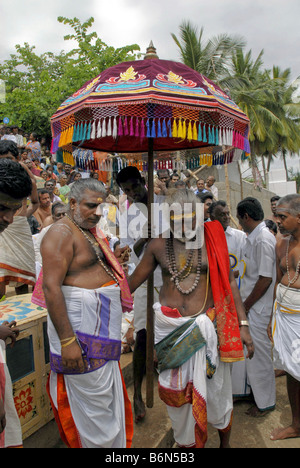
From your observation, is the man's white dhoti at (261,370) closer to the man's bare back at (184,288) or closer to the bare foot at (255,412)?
the bare foot at (255,412)

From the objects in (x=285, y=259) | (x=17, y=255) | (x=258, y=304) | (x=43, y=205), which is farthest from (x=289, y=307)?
(x=43, y=205)

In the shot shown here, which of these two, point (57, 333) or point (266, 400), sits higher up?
point (57, 333)

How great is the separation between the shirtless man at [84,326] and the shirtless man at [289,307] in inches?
62.9

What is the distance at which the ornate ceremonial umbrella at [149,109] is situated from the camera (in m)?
2.53

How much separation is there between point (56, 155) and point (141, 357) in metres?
2.14

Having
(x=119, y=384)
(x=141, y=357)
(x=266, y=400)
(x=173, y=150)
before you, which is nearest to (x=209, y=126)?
(x=173, y=150)

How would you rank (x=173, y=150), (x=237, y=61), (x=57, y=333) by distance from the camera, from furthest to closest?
(x=237, y=61)
(x=173, y=150)
(x=57, y=333)

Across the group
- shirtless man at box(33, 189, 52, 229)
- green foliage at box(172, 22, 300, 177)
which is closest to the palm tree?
green foliage at box(172, 22, 300, 177)

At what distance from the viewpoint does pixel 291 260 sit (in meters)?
3.23

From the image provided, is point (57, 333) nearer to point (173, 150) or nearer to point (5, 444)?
point (5, 444)

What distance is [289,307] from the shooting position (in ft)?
10.6

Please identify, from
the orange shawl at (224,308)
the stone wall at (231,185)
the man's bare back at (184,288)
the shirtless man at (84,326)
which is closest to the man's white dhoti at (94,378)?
the shirtless man at (84,326)

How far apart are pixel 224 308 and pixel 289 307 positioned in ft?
2.59

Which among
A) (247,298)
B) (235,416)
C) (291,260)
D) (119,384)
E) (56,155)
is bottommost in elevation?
(235,416)
